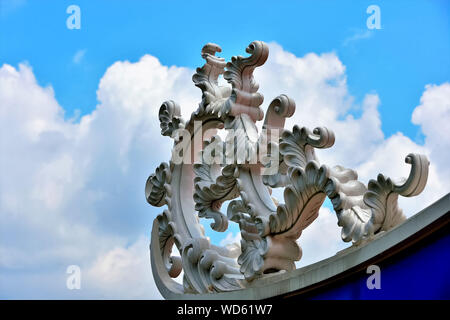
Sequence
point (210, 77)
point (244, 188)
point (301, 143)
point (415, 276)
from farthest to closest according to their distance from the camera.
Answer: point (210, 77) < point (244, 188) < point (301, 143) < point (415, 276)

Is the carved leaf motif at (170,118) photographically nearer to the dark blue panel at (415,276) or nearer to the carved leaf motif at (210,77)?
the carved leaf motif at (210,77)

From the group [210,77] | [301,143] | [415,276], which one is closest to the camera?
[415,276]

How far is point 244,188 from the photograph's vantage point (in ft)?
17.2

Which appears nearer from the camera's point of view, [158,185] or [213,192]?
[213,192]

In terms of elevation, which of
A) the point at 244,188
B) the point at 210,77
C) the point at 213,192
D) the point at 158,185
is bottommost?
the point at 244,188

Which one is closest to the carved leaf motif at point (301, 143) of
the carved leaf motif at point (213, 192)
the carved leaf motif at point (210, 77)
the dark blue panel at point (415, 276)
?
the carved leaf motif at point (213, 192)

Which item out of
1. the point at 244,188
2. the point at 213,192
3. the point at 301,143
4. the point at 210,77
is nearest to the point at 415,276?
the point at 301,143

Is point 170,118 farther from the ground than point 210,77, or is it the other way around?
point 210,77

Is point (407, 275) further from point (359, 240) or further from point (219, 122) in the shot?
point (219, 122)

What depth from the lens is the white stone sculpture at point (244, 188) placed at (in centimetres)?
434

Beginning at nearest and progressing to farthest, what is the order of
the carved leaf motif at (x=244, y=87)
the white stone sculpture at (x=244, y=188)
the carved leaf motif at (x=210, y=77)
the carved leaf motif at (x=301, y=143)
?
the white stone sculpture at (x=244, y=188) → the carved leaf motif at (x=301, y=143) → the carved leaf motif at (x=244, y=87) → the carved leaf motif at (x=210, y=77)

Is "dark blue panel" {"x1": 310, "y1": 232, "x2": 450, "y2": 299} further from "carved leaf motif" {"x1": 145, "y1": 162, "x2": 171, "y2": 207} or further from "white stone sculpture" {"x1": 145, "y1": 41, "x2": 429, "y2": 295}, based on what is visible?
"carved leaf motif" {"x1": 145, "y1": 162, "x2": 171, "y2": 207}

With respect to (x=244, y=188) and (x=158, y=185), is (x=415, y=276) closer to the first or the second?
(x=244, y=188)
